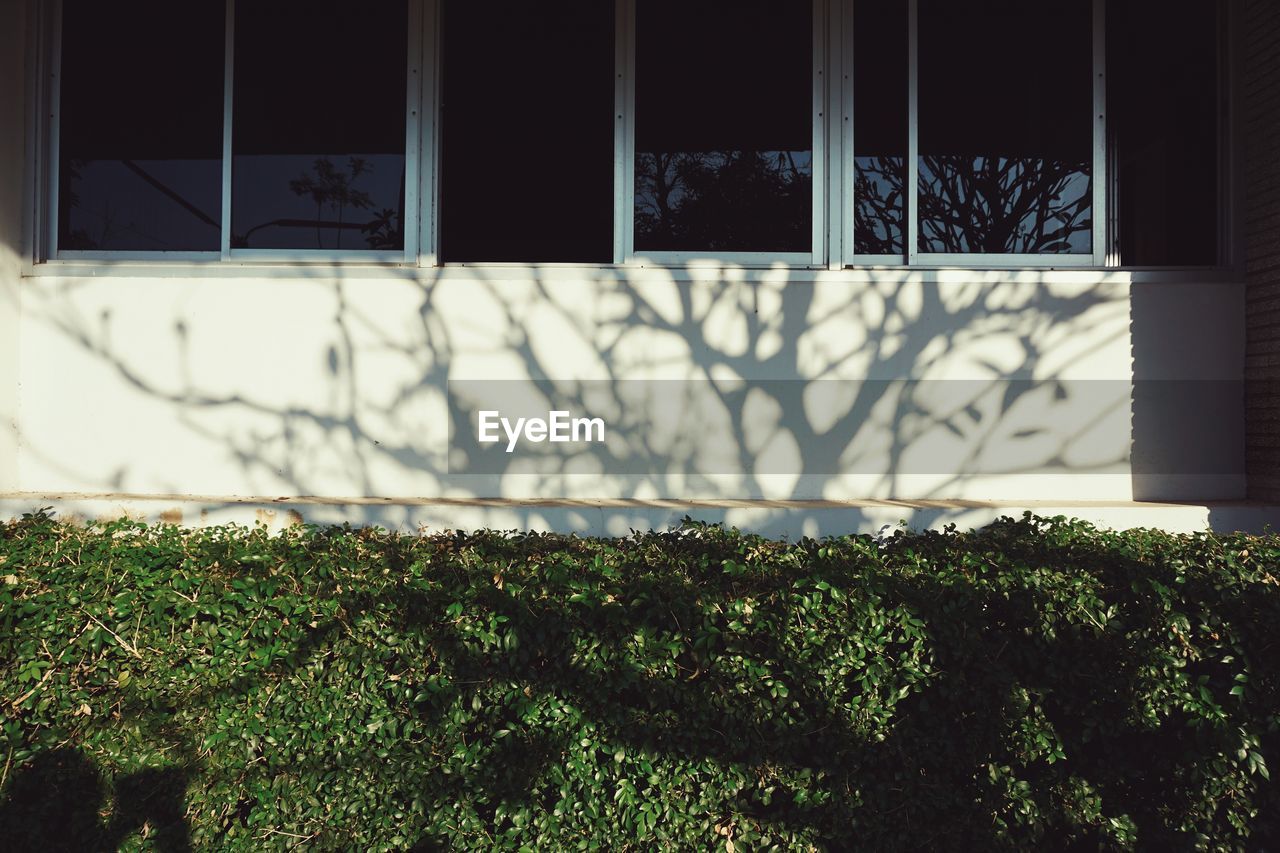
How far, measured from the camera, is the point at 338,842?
2711mm

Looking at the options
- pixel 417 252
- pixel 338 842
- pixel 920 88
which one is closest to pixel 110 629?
pixel 338 842

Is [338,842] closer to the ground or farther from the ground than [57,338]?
closer to the ground

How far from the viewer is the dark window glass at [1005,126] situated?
5637 millimetres

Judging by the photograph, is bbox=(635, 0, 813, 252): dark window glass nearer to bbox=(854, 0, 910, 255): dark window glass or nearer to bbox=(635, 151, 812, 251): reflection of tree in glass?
bbox=(635, 151, 812, 251): reflection of tree in glass

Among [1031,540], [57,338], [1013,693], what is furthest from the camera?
[57,338]

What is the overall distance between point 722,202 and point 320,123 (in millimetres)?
3052

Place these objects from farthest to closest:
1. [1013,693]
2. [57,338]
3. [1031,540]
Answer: [57,338]
[1031,540]
[1013,693]

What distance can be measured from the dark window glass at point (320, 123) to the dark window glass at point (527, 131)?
1.32 feet

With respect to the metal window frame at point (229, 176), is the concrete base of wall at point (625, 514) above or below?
below

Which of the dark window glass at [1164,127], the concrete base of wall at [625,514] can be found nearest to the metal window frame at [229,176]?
the concrete base of wall at [625,514]

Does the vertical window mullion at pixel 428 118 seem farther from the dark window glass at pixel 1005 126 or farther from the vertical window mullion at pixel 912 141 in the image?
the dark window glass at pixel 1005 126

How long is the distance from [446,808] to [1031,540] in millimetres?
2762

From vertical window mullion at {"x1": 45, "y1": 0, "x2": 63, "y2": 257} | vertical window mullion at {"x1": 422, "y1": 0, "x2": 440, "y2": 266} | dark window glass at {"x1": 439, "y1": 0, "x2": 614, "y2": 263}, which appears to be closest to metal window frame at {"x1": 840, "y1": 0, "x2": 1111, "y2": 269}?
dark window glass at {"x1": 439, "y1": 0, "x2": 614, "y2": 263}

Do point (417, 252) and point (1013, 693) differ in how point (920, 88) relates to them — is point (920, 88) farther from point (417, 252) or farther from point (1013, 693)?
point (1013, 693)
